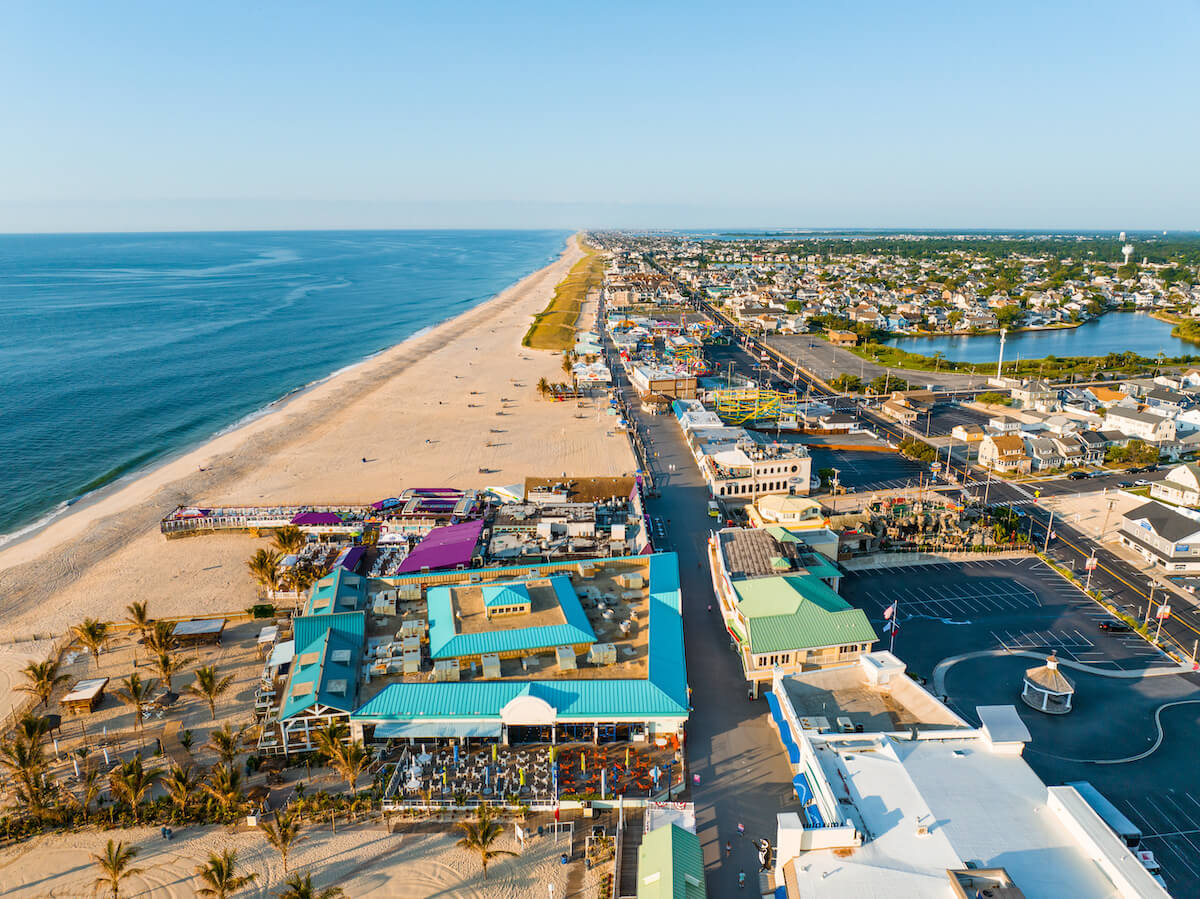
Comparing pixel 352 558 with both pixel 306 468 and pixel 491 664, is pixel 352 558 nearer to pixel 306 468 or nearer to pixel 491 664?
pixel 491 664

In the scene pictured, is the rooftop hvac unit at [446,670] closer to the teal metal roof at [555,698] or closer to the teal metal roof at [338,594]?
the teal metal roof at [555,698]

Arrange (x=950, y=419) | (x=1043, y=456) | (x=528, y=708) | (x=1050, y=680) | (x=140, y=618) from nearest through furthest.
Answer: (x=528, y=708), (x=1050, y=680), (x=140, y=618), (x=1043, y=456), (x=950, y=419)

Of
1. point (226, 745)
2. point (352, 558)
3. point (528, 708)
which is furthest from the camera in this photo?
point (352, 558)

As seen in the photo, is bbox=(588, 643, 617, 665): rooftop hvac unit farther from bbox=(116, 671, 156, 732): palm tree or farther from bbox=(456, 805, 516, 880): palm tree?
bbox=(116, 671, 156, 732): palm tree

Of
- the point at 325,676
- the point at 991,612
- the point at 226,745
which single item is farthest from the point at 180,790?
the point at 991,612

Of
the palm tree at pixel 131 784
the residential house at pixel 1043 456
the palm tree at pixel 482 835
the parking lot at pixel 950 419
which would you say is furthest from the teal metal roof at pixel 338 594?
the parking lot at pixel 950 419

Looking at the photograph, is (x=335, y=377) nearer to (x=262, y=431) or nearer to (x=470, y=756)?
(x=262, y=431)

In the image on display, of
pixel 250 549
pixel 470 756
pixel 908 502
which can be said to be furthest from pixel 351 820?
pixel 908 502
